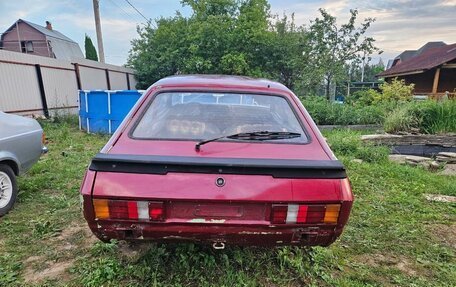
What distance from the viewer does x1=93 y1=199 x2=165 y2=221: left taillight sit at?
1.84 metres

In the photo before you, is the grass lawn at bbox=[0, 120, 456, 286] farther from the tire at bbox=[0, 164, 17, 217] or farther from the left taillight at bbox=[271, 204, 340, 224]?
the left taillight at bbox=[271, 204, 340, 224]

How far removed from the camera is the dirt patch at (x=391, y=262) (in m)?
2.70

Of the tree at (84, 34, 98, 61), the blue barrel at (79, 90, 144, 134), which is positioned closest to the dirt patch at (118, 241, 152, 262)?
the blue barrel at (79, 90, 144, 134)

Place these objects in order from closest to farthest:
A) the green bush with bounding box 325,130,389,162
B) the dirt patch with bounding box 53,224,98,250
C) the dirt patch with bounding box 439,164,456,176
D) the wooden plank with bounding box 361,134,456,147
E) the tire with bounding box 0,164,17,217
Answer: the dirt patch with bounding box 53,224,98,250, the tire with bounding box 0,164,17,217, the dirt patch with bounding box 439,164,456,176, the green bush with bounding box 325,130,389,162, the wooden plank with bounding box 361,134,456,147

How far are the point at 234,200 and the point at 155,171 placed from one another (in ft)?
1.62

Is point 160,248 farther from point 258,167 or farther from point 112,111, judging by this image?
point 112,111

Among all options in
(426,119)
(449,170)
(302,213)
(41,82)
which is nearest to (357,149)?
(449,170)

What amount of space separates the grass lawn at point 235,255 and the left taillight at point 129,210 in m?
0.73

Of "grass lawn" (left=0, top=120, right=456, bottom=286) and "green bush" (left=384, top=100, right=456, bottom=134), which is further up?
"green bush" (left=384, top=100, right=456, bottom=134)

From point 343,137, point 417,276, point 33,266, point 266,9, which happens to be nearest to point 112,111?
point 343,137

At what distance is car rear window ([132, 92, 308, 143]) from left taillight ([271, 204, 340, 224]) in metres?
0.49

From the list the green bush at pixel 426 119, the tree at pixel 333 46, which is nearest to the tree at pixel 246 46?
the tree at pixel 333 46

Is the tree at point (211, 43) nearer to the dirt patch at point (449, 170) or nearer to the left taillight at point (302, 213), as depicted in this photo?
the dirt patch at point (449, 170)

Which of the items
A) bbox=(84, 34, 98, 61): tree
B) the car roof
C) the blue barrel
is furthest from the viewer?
bbox=(84, 34, 98, 61): tree
